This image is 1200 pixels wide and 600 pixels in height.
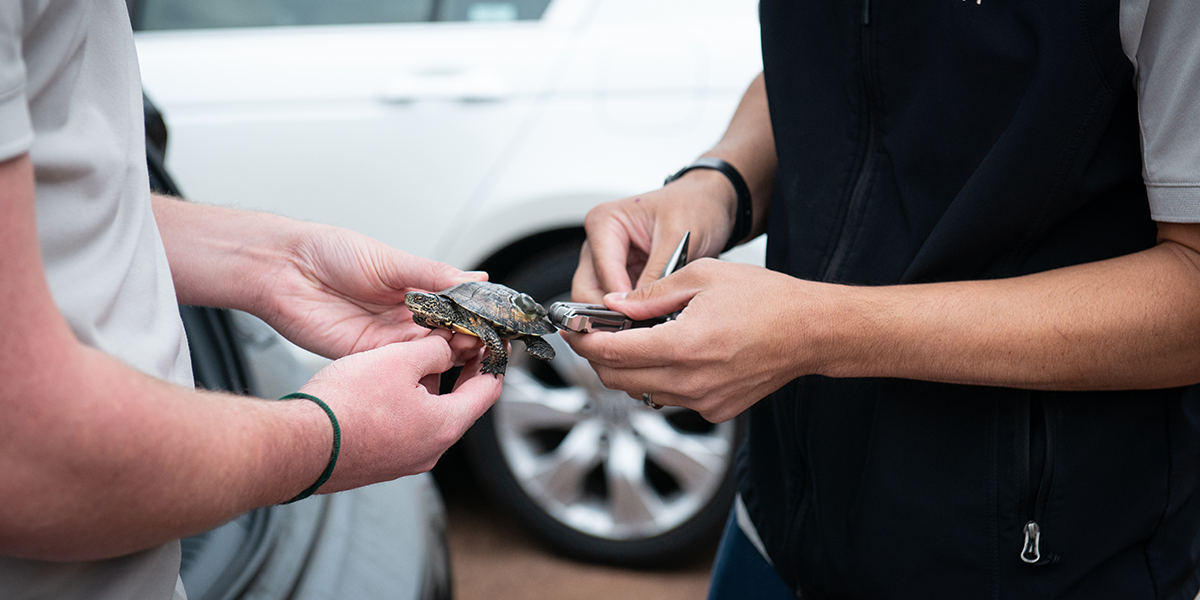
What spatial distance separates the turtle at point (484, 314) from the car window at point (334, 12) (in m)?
1.97

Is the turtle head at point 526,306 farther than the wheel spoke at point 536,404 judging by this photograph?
No

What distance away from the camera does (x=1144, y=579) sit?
51.3 inches

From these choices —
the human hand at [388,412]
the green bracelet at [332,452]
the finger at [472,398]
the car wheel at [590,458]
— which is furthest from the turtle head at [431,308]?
the car wheel at [590,458]

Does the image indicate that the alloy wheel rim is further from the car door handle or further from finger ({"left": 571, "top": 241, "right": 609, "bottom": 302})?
finger ({"left": 571, "top": 241, "right": 609, "bottom": 302})

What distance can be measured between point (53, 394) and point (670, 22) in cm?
286

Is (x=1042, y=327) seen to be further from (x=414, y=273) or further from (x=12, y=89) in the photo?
(x=12, y=89)

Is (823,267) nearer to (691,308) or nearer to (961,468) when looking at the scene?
(691,308)

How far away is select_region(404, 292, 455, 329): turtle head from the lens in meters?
1.52

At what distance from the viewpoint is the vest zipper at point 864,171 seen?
1354 mm

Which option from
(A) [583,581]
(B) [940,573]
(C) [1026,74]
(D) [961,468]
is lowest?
(A) [583,581]

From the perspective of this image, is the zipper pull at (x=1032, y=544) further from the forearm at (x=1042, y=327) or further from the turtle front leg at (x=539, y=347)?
the turtle front leg at (x=539, y=347)

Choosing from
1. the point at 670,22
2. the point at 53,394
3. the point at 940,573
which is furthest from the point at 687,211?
the point at 670,22

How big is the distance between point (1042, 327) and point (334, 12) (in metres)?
2.97

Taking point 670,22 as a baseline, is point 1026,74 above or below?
above
